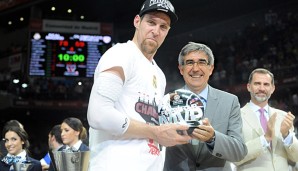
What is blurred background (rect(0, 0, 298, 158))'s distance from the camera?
41.3 ft

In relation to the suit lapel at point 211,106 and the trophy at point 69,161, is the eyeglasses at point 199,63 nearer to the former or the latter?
the suit lapel at point 211,106

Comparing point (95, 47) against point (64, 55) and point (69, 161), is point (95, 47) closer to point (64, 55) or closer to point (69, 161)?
point (64, 55)

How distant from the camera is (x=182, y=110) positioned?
6.75ft

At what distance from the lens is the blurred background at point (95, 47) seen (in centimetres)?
1260

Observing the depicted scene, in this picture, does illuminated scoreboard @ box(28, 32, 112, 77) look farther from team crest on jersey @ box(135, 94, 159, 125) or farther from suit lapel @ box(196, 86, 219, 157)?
team crest on jersey @ box(135, 94, 159, 125)

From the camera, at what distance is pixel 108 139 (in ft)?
7.02

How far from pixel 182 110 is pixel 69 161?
0.72 metres

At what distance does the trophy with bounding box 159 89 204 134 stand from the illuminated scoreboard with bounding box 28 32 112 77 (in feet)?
33.7

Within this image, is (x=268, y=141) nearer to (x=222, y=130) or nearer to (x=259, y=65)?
(x=222, y=130)

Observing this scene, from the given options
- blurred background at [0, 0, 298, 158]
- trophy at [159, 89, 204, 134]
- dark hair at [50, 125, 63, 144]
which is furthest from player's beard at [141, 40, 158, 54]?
blurred background at [0, 0, 298, 158]

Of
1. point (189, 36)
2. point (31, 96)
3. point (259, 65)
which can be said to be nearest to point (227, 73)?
point (259, 65)

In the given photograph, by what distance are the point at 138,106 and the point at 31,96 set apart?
670 inches

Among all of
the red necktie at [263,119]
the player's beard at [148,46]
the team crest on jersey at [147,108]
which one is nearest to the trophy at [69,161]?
the team crest on jersey at [147,108]

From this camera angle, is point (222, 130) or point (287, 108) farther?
point (287, 108)
